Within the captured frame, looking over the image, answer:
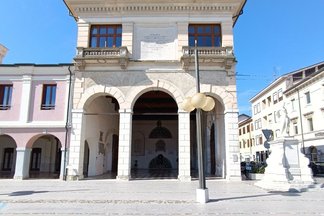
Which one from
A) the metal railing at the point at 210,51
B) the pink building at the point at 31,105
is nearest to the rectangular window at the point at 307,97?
the metal railing at the point at 210,51

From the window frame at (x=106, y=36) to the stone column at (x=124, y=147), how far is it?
4.50m

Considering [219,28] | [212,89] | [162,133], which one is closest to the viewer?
[212,89]

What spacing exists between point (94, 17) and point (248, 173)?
45.7ft

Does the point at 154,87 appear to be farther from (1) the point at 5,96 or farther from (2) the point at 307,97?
(2) the point at 307,97

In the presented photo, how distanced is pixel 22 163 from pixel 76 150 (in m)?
3.42

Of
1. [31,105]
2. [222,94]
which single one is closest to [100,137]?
[31,105]

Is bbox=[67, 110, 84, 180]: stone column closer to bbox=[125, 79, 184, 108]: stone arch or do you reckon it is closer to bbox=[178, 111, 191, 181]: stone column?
bbox=[125, 79, 184, 108]: stone arch

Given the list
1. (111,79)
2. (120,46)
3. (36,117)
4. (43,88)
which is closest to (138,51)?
(120,46)

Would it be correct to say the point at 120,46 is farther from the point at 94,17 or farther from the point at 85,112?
the point at 85,112

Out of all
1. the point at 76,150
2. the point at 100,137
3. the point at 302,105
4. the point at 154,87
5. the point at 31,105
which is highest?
the point at 302,105

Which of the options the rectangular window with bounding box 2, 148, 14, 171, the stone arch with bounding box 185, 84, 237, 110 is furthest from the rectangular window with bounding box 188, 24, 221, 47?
the rectangular window with bounding box 2, 148, 14, 171

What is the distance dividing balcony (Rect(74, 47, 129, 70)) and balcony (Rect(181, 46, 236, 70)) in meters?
3.51

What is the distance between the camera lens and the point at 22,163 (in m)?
15.2

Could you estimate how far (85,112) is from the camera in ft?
51.2
